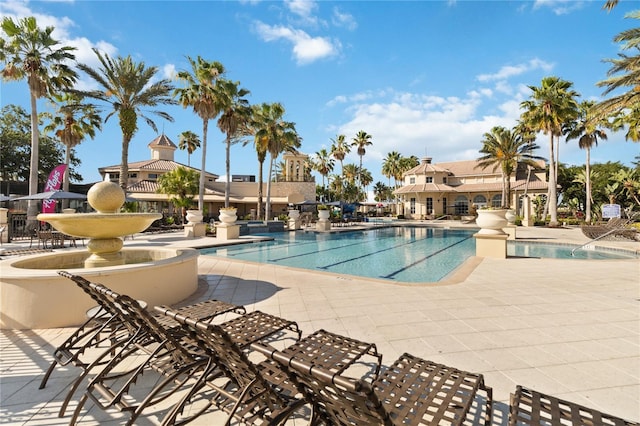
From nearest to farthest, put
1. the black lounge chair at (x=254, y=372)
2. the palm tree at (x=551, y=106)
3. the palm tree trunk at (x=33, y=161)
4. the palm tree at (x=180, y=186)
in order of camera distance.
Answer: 1. the black lounge chair at (x=254, y=372)
2. the palm tree trunk at (x=33, y=161)
3. the palm tree at (x=551, y=106)
4. the palm tree at (x=180, y=186)

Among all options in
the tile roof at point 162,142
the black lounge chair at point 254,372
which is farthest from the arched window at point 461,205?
the black lounge chair at point 254,372

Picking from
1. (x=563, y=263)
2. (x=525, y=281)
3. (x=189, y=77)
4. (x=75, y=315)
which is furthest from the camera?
(x=189, y=77)

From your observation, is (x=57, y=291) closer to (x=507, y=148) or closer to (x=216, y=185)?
(x=216, y=185)

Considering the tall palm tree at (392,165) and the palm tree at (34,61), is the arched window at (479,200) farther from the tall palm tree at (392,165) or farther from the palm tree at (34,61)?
the palm tree at (34,61)

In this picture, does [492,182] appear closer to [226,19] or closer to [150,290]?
[226,19]

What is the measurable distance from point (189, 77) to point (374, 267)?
2052cm

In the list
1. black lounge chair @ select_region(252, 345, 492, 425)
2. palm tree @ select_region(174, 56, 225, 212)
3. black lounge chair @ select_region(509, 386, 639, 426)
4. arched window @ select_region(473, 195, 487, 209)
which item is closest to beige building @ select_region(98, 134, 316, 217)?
palm tree @ select_region(174, 56, 225, 212)

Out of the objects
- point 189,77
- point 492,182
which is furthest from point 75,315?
point 492,182

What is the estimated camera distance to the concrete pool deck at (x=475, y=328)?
288 centimetres

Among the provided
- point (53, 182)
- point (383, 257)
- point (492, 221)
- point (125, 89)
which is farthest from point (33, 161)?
point (492, 221)

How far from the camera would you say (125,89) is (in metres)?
19.3

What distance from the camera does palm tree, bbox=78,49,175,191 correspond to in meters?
18.8

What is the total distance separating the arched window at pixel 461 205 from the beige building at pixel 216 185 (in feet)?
69.7

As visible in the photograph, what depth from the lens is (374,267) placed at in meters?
11.1
